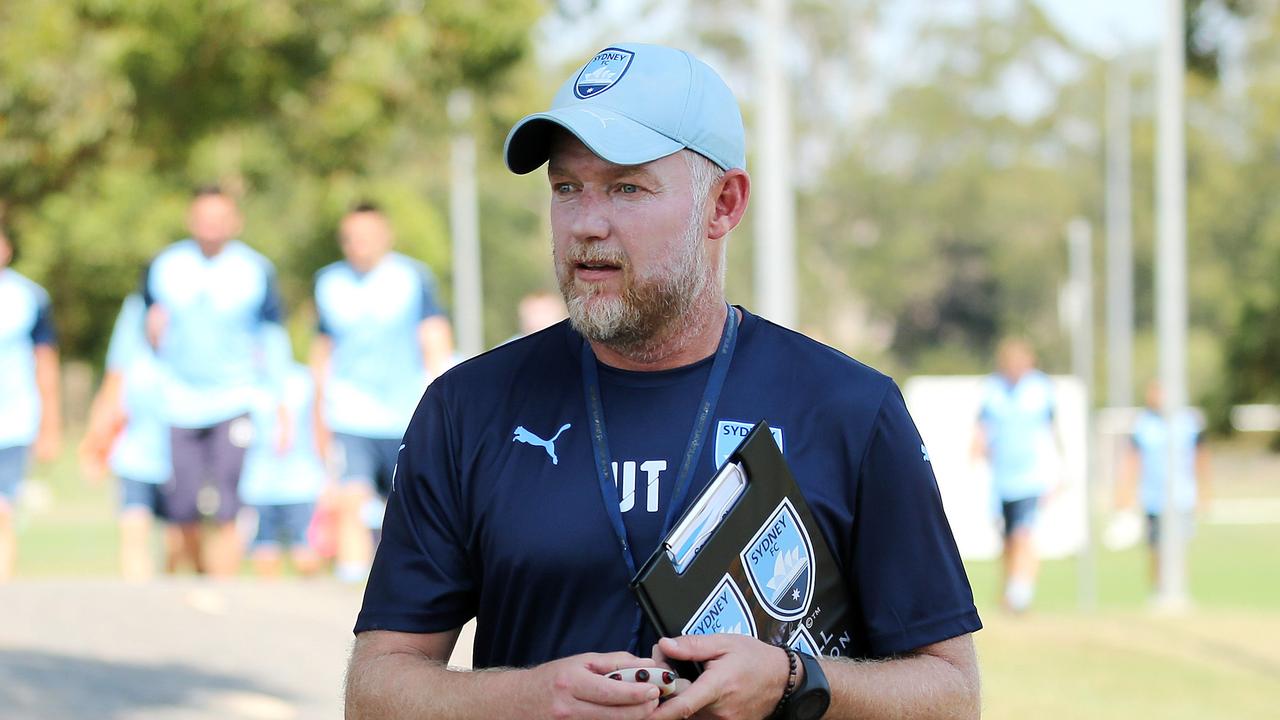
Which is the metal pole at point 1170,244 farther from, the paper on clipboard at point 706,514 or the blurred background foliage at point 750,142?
the paper on clipboard at point 706,514

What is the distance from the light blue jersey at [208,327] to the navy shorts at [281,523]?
3.71 metres

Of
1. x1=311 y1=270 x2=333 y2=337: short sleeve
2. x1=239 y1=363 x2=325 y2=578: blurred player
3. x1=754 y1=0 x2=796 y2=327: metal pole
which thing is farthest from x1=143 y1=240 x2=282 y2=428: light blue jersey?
x1=754 y1=0 x2=796 y2=327: metal pole

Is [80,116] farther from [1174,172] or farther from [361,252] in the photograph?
[1174,172]

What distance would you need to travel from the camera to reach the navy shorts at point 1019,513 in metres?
16.0

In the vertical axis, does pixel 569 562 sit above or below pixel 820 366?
below

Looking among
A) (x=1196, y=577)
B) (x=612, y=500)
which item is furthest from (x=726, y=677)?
(x=1196, y=577)

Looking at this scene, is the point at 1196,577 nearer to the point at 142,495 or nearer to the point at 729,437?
the point at 142,495

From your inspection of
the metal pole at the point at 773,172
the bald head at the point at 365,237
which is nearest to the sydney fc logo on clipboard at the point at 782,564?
the bald head at the point at 365,237

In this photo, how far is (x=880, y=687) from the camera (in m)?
2.73

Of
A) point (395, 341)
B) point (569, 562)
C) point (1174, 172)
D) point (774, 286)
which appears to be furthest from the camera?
point (1174, 172)

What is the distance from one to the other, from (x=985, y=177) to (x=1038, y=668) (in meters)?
66.2

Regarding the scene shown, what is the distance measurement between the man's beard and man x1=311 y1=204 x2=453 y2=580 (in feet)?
25.0

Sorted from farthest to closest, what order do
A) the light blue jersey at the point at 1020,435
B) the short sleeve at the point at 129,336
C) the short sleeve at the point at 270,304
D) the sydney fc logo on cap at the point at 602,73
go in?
the light blue jersey at the point at 1020,435, the short sleeve at the point at 129,336, the short sleeve at the point at 270,304, the sydney fc logo on cap at the point at 602,73

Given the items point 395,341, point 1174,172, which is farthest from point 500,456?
point 1174,172
